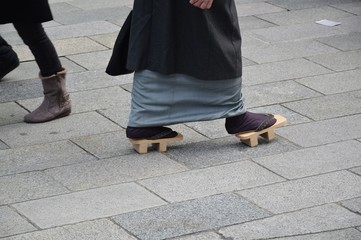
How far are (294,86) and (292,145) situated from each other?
117 cm

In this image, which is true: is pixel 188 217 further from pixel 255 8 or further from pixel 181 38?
pixel 255 8

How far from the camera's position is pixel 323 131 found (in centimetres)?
612

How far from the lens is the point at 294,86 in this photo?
23.0 ft

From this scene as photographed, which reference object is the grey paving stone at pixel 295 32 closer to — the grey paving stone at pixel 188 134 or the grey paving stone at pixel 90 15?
the grey paving stone at pixel 90 15

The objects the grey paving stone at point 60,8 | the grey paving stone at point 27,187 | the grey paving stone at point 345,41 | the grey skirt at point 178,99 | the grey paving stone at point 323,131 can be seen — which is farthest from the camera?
the grey paving stone at point 60,8

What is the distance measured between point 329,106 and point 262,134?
797mm

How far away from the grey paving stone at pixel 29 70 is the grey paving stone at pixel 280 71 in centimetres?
124

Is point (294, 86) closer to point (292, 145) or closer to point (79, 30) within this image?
point (292, 145)

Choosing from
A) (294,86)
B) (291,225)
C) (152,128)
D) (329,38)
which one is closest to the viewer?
(291,225)

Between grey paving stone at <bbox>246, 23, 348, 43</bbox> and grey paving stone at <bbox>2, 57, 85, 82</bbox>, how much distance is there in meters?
1.63

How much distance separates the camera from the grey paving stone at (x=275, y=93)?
264 inches

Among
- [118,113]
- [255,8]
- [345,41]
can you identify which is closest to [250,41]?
[345,41]

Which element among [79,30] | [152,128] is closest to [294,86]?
[152,128]

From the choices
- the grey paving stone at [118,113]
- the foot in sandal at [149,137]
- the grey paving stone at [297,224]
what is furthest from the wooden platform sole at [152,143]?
the grey paving stone at [297,224]
